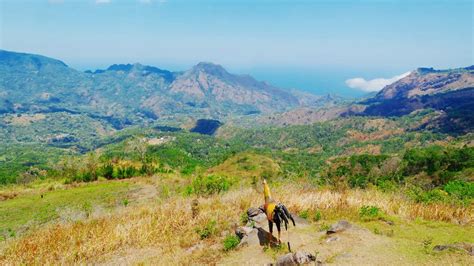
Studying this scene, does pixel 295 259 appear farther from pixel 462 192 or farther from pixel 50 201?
pixel 50 201

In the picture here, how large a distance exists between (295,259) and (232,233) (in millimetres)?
3371

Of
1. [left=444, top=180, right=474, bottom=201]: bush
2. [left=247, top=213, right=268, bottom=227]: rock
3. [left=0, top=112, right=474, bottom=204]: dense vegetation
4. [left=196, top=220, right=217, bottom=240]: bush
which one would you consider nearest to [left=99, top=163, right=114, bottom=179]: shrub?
[left=0, top=112, right=474, bottom=204]: dense vegetation

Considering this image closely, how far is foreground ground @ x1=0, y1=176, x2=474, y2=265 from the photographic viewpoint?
856 cm

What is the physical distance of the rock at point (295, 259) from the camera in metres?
7.64

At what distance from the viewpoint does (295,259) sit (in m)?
7.68

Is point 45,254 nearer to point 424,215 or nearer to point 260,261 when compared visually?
point 260,261

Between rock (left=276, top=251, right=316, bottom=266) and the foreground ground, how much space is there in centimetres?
42

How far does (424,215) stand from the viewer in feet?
35.5

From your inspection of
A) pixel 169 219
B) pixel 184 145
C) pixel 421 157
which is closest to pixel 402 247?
pixel 169 219

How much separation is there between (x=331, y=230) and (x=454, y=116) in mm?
188451

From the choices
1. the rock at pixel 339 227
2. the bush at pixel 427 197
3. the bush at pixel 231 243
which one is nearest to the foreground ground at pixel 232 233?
the bush at pixel 231 243

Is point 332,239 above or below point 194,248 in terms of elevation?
above

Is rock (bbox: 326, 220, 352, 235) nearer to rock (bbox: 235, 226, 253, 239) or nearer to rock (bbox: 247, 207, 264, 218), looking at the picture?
rock (bbox: 235, 226, 253, 239)

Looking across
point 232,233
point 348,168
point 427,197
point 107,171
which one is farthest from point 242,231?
point 348,168
